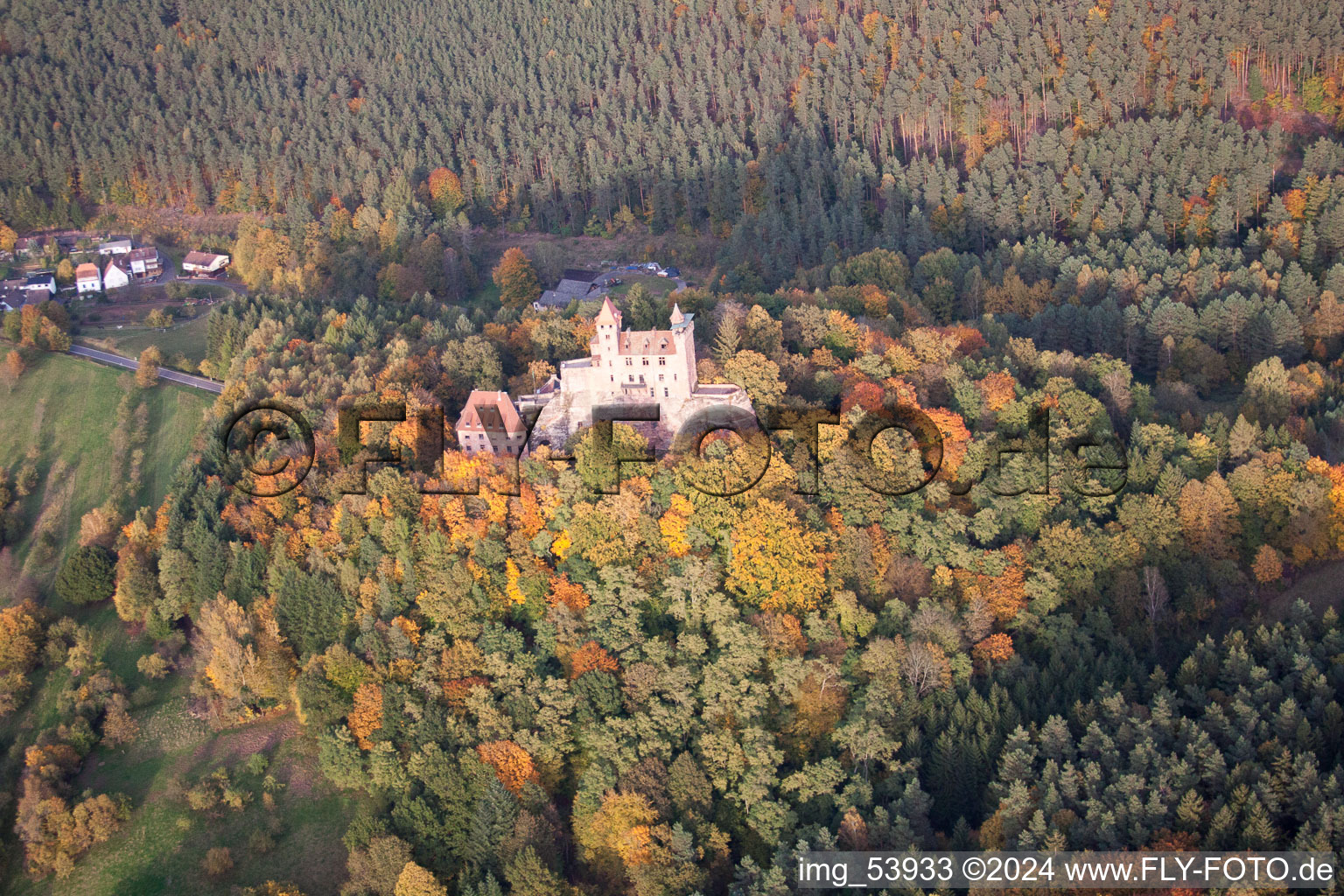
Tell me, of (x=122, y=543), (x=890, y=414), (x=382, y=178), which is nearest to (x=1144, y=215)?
(x=890, y=414)

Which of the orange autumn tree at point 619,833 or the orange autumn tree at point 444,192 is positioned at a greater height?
the orange autumn tree at point 444,192

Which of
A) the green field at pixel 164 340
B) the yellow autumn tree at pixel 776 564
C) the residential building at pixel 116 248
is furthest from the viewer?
the residential building at pixel 116 248

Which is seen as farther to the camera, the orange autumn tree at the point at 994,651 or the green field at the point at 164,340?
the green field at the point at 164,340

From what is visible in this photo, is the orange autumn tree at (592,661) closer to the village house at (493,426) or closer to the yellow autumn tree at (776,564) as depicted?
the yellow autumn tree at (776,564)

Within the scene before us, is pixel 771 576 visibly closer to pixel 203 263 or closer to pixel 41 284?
pixel 203 263

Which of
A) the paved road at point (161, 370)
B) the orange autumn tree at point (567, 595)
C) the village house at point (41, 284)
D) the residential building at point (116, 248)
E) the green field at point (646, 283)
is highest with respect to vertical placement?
the residential building at point (116, 248)

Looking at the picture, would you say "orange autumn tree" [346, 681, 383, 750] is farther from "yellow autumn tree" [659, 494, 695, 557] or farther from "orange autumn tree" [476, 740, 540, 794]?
"yellow autumn tree" [659, 494, 695, 557]

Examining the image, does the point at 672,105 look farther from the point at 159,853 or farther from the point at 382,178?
the point at 159,853

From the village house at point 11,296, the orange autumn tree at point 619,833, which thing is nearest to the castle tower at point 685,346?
the orange autumn tree at point 619,833
